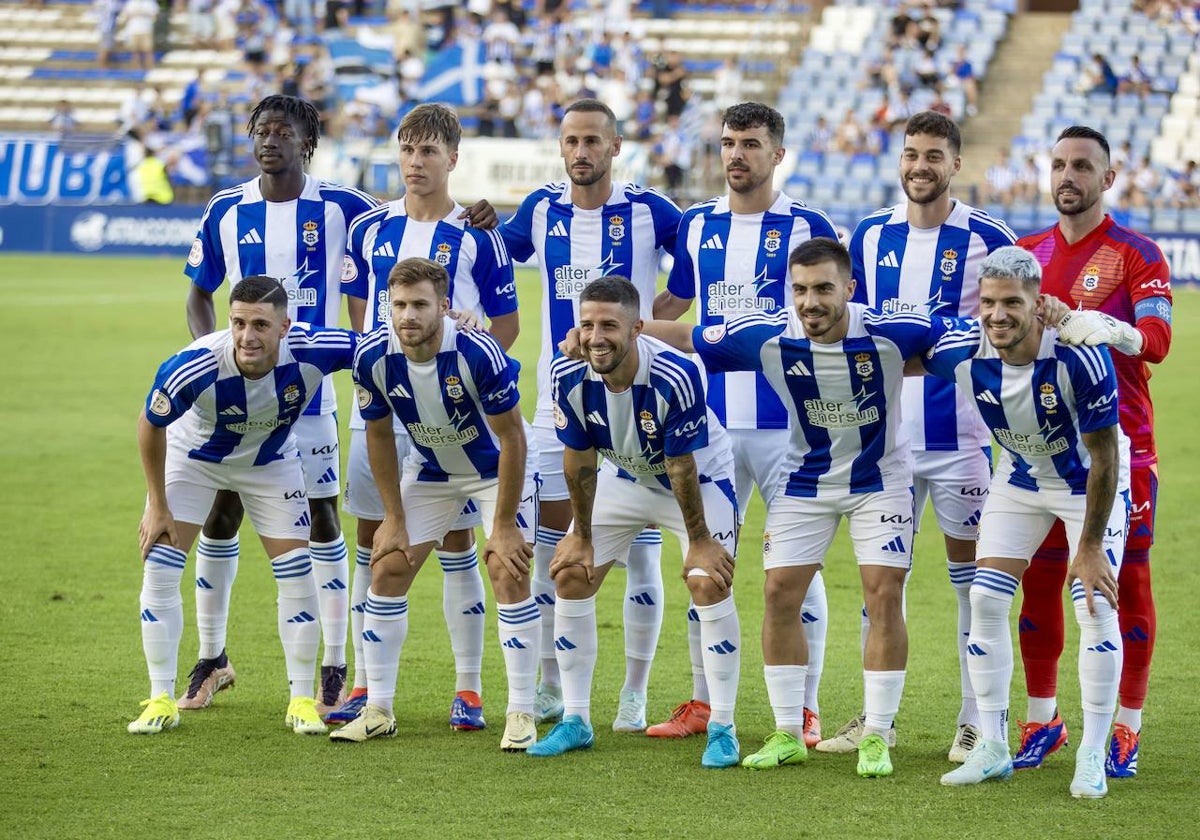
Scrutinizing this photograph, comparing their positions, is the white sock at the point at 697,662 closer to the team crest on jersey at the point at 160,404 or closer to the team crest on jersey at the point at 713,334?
the team crest on jersey at the point at 713,334

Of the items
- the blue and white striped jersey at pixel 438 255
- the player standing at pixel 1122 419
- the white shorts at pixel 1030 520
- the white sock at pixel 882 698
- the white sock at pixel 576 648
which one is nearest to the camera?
the white shorts at pixel 1030 520

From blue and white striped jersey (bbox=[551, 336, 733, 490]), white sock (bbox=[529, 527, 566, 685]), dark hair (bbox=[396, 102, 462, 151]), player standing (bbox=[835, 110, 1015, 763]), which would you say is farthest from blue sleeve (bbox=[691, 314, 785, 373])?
dark hair (bbox=[396, 102, 462, 151])

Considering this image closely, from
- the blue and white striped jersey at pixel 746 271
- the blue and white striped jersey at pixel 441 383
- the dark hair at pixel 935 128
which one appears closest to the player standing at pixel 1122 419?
the dark hair at pixel 935 128

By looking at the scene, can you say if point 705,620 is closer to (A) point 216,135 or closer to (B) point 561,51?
(A) point 216,135

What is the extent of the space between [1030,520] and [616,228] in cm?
225

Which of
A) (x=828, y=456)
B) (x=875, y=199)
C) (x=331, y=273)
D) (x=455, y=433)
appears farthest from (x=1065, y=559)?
(x=875, y=199)

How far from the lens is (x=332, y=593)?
280 inches

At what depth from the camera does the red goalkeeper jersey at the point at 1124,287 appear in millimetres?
6207

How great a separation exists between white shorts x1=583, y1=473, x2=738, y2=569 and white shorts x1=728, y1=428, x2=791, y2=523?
0.36 metres

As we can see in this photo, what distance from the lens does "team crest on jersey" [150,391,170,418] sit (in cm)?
642

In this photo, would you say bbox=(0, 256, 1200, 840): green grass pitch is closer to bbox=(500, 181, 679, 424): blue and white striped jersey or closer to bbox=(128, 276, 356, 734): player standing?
bbox=(128, 276, 356, 734): player standing

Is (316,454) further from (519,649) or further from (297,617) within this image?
(519,649)

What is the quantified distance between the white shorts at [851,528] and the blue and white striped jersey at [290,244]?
223 centimetres

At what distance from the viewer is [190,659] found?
7.81 meters
